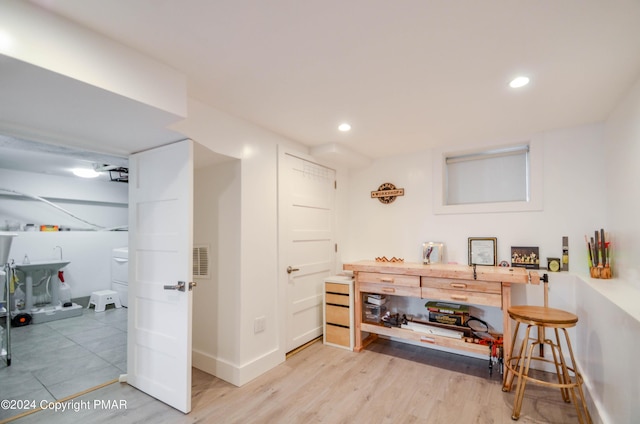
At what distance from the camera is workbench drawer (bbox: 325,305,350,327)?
3283 mm

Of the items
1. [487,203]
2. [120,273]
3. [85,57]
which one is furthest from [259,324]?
[120,273]

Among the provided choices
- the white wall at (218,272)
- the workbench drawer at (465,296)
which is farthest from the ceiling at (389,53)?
the workbench drawer at (465,296)

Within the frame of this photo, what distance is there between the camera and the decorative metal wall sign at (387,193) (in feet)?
12.2

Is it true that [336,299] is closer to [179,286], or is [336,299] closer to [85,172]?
[179,286]

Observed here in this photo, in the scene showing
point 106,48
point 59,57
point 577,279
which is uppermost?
point 106,48

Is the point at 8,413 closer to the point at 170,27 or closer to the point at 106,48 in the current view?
the point at 106,48

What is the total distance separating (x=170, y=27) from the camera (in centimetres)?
145

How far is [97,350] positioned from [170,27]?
3.50 meters

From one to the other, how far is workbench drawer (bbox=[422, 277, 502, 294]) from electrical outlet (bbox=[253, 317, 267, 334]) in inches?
61.5

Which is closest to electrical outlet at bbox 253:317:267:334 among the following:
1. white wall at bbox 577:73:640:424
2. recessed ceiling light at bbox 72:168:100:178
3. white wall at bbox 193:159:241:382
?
white wall at bbox 193:159:241:382

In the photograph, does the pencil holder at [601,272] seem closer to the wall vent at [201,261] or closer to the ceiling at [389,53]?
the ceiling at [389,53]

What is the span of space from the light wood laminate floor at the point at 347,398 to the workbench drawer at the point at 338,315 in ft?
1.41

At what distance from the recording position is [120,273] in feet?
17.6

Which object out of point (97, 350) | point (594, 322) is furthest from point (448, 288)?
point (97, 350)
